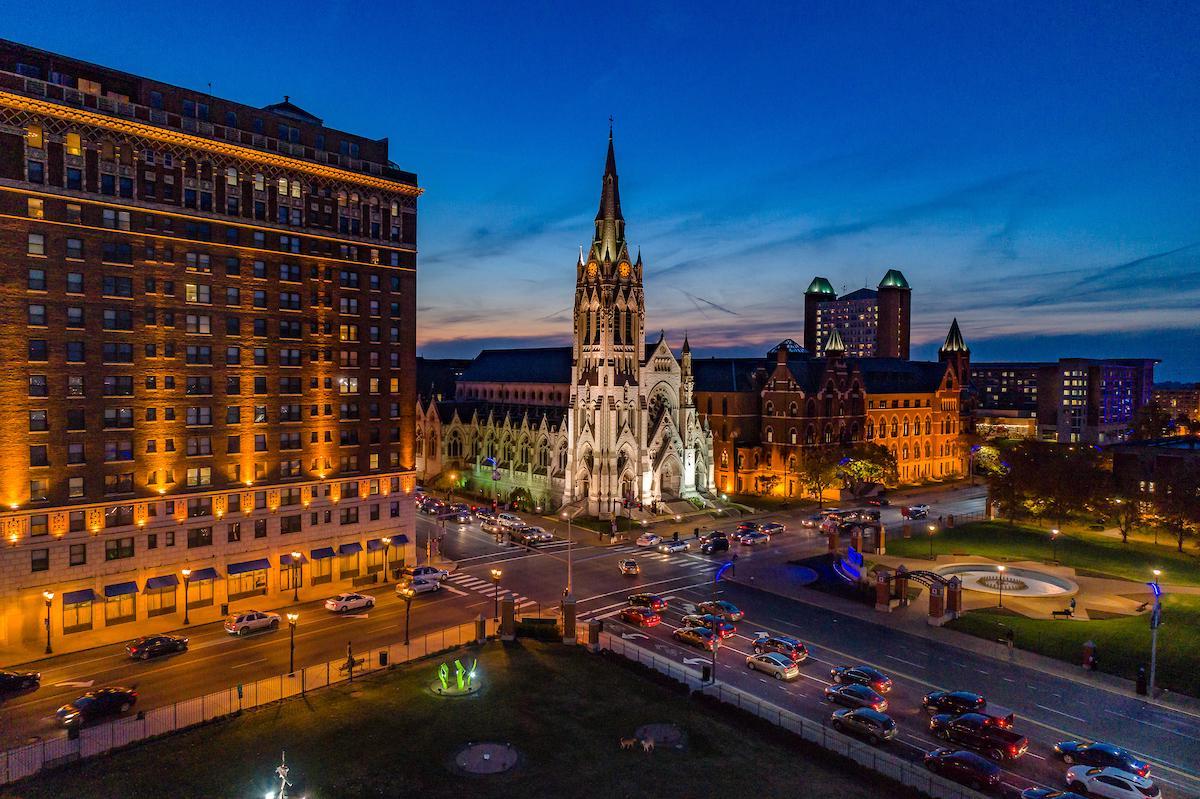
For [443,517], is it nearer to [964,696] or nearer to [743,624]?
[743,624]

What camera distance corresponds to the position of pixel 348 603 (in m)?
54.9

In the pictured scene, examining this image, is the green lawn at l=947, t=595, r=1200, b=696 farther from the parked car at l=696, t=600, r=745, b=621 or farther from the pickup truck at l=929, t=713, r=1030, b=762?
the parked car at l=696, t=600, r=745, b=621

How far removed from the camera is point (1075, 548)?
250 ft

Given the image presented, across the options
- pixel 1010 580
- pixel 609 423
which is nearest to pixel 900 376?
pixel 609 423

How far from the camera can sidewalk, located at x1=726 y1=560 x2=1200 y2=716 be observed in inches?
1624

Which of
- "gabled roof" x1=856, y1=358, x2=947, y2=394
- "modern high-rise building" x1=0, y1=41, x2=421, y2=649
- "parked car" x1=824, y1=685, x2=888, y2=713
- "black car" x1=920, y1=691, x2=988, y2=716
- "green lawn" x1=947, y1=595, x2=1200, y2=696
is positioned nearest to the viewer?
"black car" x1=920, y1=691, x2=988, y2=716

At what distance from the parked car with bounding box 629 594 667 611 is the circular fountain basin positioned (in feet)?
77.9

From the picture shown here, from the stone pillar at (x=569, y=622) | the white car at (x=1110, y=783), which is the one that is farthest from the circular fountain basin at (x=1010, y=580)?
the stone pillar at (x=569, y=622)

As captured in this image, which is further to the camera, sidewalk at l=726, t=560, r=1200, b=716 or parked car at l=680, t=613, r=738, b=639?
parked car at l=680, t=613, r=738, b=639

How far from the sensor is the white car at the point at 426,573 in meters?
60.9

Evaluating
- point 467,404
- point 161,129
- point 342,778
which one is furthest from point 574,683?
point 467,404

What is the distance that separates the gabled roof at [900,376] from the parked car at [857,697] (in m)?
90.5

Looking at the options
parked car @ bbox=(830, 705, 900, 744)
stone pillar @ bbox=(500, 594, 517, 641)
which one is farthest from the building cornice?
parked car @ bbox=(830, 705, 900, 744)

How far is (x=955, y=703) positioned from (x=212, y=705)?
37834mm
